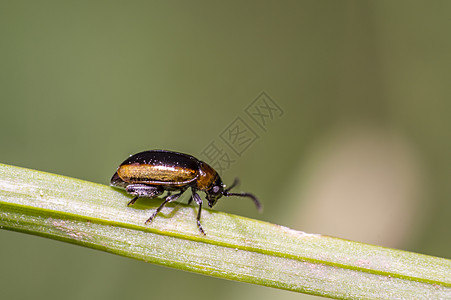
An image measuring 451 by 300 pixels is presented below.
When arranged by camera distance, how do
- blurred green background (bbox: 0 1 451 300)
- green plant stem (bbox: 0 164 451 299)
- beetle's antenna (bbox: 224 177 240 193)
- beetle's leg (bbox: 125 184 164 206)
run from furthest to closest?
beetle's antenna (bbox: 224 177 240 193)
blurred green background (bbox: 0 1 451 300)
beetle's leg (bbox: 125 184 164 206)
green plant stem (bbox: 0 164 451 299)

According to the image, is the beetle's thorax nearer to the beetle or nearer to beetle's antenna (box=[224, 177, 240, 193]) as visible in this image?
the beetle

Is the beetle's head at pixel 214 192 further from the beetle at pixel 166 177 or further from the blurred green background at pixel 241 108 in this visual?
the blurred green background at pixel 241 108

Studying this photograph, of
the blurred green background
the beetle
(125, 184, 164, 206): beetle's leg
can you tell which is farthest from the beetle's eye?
(125, 184, 164, 206): beetle's leg

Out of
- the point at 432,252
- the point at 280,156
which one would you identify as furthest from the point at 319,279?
the point at 280,156

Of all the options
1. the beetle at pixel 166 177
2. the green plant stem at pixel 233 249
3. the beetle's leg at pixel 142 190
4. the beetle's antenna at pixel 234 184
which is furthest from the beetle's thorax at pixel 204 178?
the green plant stem at pixel 233 249

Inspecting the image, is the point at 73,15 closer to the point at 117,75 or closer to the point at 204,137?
the point at 117,75

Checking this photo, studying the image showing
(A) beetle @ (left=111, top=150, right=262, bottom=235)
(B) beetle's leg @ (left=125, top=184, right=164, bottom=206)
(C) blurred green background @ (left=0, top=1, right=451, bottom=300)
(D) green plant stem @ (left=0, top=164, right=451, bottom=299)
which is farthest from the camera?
(C) blurred green background @ (left=0, top=1, right=451, bottom=300)
